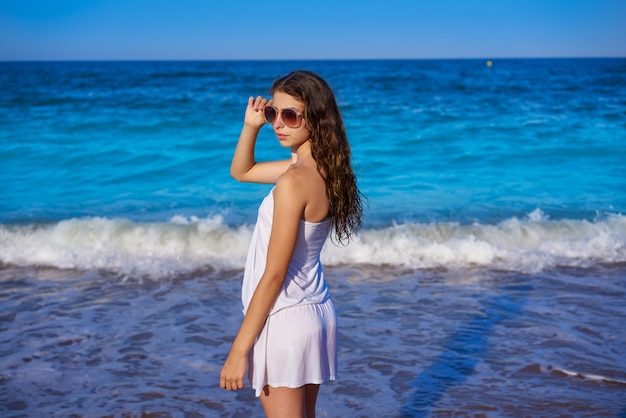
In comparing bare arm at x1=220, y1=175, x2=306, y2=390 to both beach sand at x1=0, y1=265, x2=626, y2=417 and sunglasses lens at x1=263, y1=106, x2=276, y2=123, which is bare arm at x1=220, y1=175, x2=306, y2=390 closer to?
sunglasses lens at x1=263, y1=106, x2=276, y2=123

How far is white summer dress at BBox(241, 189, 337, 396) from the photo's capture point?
2.28 m

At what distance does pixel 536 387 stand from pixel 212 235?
4821mm

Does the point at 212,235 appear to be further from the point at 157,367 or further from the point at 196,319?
the point at 157,367

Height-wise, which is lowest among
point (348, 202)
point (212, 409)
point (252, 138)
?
point (212, 409)

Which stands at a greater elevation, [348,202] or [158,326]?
[348,202]

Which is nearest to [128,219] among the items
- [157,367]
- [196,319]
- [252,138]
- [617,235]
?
[196,319]

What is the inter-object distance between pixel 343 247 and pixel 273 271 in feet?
17.0

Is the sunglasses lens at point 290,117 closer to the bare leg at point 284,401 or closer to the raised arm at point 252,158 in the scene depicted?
the raised arm at point 252,158

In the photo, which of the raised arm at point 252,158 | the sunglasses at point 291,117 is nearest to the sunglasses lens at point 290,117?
the sunglasses at point 291,117

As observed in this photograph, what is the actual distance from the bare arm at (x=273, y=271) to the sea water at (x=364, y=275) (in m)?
0.70

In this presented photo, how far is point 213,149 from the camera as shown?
48.6 feet


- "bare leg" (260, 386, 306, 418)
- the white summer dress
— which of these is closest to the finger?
the white summer dress

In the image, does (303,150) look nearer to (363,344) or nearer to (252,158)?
(252,158)

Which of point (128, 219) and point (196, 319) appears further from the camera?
point (128, 219)
